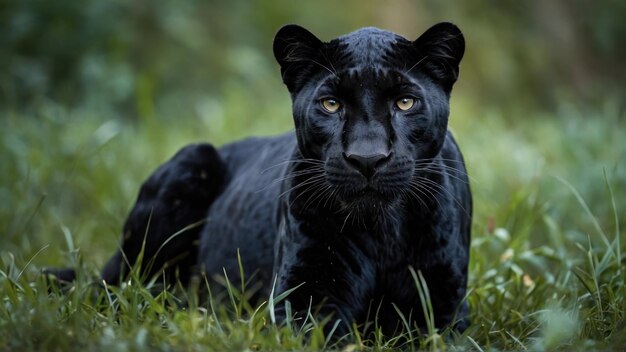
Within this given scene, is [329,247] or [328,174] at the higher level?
[328,174]

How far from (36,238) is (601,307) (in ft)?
11.4

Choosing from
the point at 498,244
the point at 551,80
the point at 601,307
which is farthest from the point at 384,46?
the point at 551,80

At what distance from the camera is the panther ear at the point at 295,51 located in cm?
323

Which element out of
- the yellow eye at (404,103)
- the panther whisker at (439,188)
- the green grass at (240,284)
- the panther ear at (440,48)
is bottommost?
the green grass at (240,284)

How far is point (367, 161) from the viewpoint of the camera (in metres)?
2.84

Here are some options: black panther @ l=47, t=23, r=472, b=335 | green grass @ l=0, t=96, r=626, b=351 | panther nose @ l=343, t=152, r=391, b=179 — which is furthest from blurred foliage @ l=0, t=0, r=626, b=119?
panther nose @ l=343, t=152, r=391, b=179

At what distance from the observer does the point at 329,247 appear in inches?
Result: 127

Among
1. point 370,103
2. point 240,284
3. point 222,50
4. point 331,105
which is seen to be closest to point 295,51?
point 331,105

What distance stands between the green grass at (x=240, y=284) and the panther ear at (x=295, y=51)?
898 mm

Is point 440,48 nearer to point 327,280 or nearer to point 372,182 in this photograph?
point 372,182

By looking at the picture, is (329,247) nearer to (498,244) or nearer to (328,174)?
(328,174)

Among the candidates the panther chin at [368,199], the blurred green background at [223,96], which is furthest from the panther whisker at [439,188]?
the blurred green background at [223,96]

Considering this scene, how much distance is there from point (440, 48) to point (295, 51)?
0.57m

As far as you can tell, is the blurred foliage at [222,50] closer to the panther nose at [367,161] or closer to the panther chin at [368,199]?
the panther chin at [368,199]
